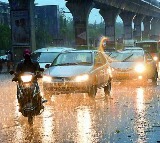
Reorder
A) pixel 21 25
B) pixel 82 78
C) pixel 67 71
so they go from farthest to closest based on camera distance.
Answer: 1. pixel 21 25
2. pixel 67 71
3. pixel 82 78

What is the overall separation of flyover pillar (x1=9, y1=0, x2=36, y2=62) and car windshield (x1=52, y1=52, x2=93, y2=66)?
2204cm

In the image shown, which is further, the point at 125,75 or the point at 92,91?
the point at 125,75

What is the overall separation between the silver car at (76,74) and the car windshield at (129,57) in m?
5.59

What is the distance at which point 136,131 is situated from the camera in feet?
29.5

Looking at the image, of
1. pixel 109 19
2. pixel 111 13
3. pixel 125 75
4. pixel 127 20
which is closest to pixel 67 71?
pixel 125 75

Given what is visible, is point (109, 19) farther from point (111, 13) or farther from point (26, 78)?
point (26, 78)

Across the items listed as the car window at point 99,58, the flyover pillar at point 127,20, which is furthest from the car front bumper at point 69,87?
the flyover pillar at point 127,20

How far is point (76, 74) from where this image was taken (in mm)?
14375

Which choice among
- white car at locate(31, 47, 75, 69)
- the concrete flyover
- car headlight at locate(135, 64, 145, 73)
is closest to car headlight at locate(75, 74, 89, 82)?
car headlight at locate(135, 64, 145, 73)

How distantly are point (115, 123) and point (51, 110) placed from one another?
9.31 feet

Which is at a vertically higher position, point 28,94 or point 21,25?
point 21,25

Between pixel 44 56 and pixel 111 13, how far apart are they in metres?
42.4

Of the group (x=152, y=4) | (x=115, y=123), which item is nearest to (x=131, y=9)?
(x=152, y=4)

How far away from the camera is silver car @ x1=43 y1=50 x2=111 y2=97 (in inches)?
563
